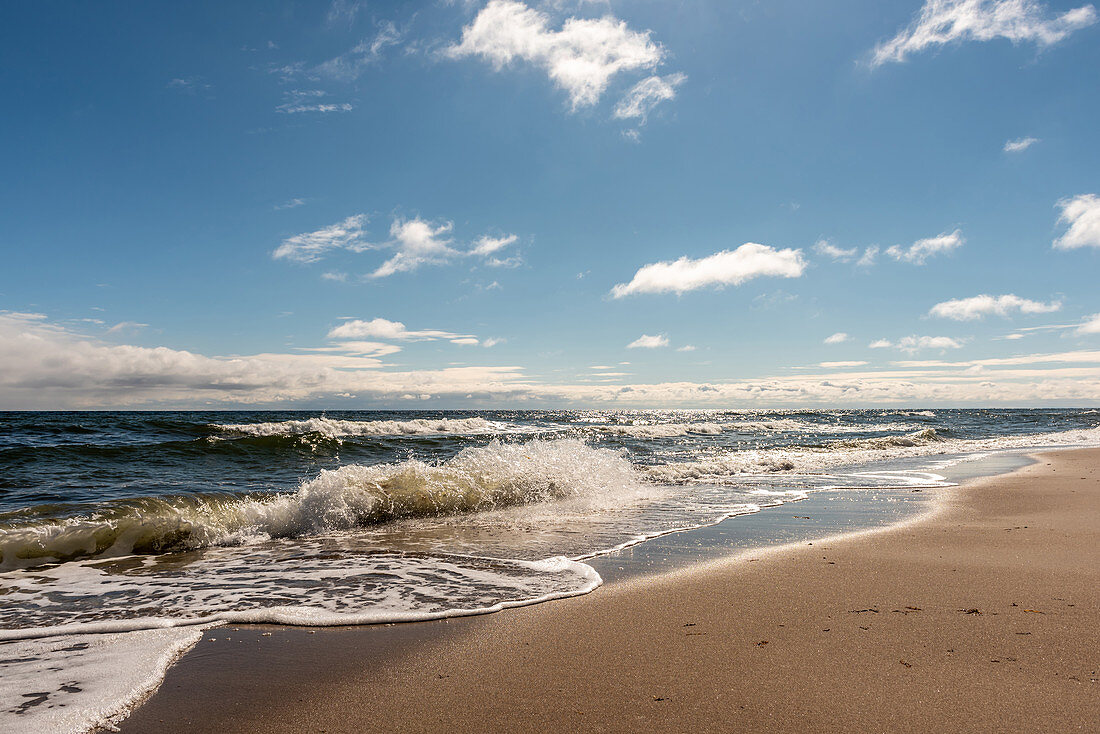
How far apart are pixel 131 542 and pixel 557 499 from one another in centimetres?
644

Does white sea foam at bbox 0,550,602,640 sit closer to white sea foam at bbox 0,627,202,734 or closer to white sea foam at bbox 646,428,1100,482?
white sea foam at bbox 0,627,202,734

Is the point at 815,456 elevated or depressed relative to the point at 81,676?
depressed

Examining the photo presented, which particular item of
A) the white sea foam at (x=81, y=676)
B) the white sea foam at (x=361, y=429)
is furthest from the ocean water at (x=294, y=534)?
the white sea foam at (x=361, y=429)

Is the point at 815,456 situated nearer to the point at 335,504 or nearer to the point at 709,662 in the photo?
the point at 335,504

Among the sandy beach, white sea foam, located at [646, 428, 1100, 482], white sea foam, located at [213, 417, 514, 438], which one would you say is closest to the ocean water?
white sea foam, located at [646, 428, 1100, 482]

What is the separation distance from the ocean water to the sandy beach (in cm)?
48

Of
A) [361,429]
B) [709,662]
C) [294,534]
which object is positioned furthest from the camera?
[361,429]

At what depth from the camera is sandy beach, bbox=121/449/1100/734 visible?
268 centimetres

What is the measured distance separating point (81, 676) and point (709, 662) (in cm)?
355

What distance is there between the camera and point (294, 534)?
7.88 meters

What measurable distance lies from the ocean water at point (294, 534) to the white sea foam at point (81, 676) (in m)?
0.01

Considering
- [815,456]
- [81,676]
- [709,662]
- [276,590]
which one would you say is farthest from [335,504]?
[815,456]

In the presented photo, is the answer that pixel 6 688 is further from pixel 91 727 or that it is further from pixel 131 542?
pixel 131 542

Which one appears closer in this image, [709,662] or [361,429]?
[709,662]
